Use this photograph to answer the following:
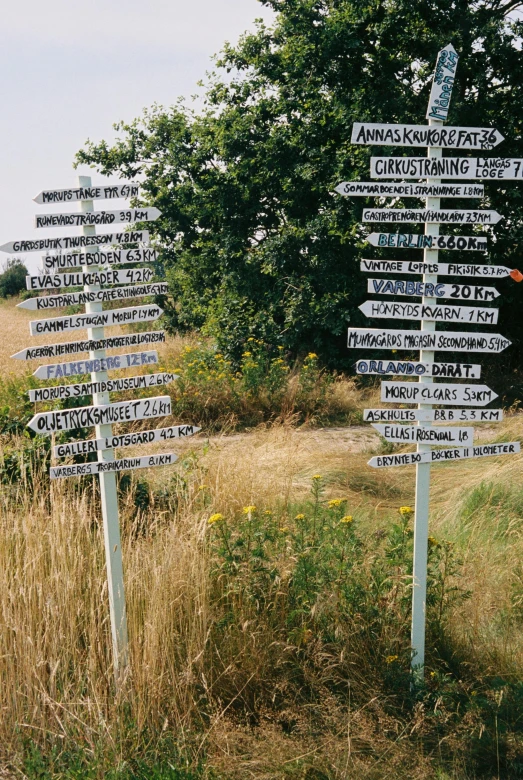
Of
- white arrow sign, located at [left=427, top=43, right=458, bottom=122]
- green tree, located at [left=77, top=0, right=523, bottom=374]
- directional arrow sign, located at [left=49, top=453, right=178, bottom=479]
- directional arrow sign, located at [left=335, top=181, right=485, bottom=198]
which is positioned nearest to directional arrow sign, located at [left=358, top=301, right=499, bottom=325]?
directional arrow sign, located at [left=335, top=181, right=485, bottom=198]

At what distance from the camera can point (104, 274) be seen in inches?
140

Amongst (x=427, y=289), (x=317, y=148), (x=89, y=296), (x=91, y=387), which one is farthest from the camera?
(x=317, y=148)

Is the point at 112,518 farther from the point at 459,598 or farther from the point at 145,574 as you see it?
the point at 459,598

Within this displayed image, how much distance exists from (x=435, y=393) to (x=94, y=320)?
1566 millimetres

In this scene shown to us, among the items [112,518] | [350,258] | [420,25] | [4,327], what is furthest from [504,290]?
[4,327]

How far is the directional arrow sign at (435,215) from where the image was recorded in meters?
3.64

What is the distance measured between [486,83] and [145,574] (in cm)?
1028

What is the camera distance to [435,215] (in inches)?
143

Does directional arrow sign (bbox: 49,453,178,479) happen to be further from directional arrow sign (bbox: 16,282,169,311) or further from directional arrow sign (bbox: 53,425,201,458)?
directional arrow sign (bbox: 16,282,169,311)

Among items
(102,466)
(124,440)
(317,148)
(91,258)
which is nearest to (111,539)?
(102,466)

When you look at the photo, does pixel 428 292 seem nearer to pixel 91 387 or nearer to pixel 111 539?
pixel 91 387

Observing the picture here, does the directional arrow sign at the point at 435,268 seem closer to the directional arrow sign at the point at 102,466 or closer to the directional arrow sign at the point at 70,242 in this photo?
the directional arrow sign at the point at 70,242

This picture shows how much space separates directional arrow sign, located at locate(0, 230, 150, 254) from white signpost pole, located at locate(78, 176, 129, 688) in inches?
1.6

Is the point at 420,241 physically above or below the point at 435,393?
above
